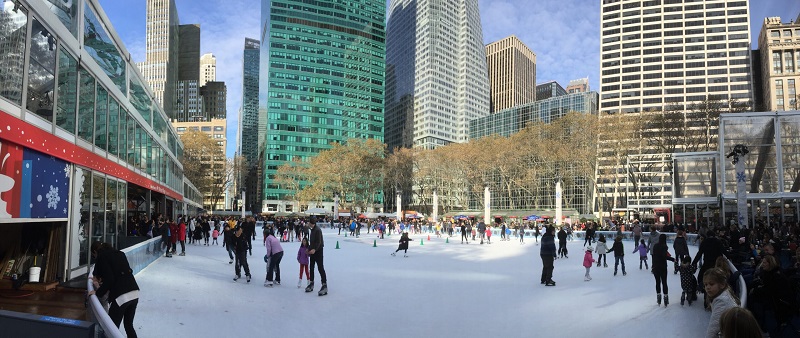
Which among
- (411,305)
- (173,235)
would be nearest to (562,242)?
(411,305)

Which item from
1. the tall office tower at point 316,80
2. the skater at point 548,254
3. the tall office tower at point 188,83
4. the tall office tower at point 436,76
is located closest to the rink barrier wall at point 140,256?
the skater at point 548,254

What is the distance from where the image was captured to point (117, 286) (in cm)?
563

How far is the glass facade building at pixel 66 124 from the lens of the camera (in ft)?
24.9

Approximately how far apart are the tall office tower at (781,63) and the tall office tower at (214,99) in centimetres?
17188

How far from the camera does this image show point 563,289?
10984mm

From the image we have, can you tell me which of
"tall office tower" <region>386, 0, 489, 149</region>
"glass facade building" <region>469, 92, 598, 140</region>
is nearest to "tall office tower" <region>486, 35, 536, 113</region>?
"tall office tower" <region>386, 0, 489, 149</region>

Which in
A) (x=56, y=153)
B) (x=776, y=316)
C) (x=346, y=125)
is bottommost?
(x=776, y=316)

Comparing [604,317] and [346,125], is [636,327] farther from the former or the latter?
[346,125]

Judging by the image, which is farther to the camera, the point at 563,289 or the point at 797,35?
the point at 797,35

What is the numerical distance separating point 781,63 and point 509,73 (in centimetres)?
10012

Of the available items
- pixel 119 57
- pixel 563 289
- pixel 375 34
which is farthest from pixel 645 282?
pixel 375 34

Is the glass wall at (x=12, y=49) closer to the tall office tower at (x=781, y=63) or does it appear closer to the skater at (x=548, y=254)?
the skater at (x=548, y=254)

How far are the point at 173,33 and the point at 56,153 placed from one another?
462 feet

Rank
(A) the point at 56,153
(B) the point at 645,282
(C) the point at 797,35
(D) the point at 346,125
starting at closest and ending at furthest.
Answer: (A) the point at 56,153 → (B) the point at 645,282 → (C) the point at 797,35 → (D) the point at 346,125
